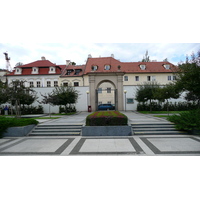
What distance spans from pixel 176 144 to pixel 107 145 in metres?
3.21

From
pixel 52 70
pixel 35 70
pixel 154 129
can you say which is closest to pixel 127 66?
pixel 52 70

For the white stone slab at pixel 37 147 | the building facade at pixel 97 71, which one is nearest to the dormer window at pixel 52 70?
the building facade at pixel 97 71

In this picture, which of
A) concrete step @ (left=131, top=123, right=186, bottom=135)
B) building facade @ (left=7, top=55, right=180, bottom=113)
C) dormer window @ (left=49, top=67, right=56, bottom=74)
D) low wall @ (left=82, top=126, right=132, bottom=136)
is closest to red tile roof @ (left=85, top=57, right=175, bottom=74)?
building facade @ (left=7, top=55, right=180, bottom=113)

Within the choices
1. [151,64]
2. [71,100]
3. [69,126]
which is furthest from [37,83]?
[69,126]

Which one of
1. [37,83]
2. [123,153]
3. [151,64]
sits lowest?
[123,153]

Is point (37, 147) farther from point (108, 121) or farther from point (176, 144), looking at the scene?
point (176, 144)

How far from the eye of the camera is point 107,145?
780 centimetres

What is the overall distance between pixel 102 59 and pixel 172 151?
36986 millimetres

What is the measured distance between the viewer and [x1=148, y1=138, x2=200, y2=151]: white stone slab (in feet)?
23.3

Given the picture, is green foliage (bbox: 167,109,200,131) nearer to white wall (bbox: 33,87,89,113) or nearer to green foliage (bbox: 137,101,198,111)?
green foliage (bbox: 137,101,198,111)

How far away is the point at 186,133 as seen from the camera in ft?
32.4

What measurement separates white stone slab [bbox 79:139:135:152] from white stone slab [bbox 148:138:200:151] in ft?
4.31

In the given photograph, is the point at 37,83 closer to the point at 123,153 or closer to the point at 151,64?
the point at 151,64

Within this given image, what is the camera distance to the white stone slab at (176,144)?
23.3 ft
